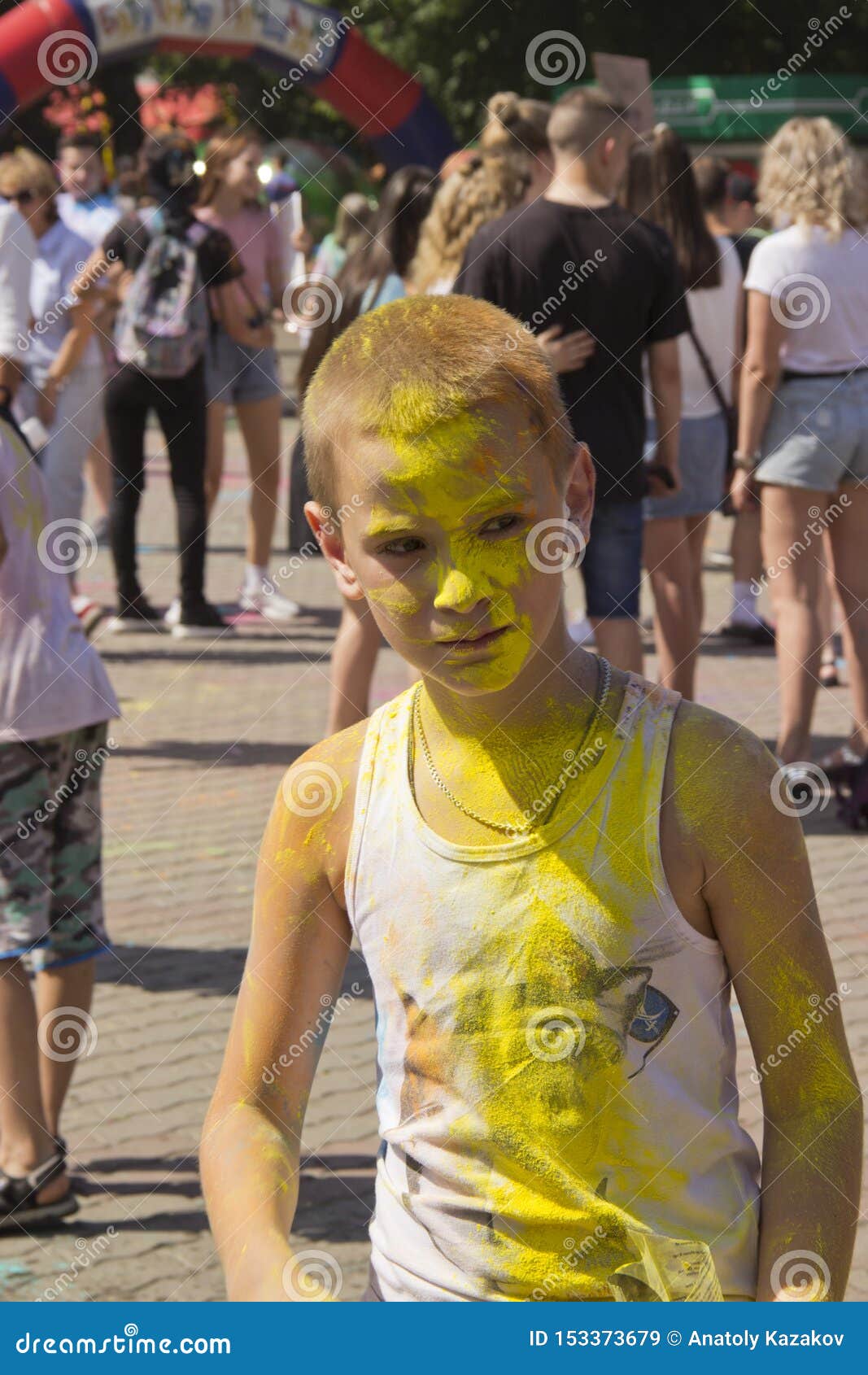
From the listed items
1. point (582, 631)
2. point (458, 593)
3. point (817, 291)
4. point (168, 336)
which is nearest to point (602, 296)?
point (817, 291)

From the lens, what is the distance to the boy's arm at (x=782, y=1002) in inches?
64.8

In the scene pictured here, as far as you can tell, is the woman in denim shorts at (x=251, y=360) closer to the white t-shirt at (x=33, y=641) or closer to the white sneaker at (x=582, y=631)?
the white sneaker at (x=582, y=631)

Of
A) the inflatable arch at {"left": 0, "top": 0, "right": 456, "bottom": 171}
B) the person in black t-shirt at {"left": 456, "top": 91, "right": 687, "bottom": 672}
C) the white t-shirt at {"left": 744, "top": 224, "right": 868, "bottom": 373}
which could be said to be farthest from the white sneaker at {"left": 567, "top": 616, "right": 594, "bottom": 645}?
the inflatable arch at {"left": 0, "top": 0, "right": 456, "bottom": 171}

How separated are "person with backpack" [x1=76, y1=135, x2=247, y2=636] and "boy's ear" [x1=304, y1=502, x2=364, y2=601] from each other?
7.68 meters

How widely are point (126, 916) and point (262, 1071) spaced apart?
159 inches

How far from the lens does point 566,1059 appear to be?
1.68 meters

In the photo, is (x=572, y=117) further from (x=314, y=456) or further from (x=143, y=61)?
(x=143, y=61)

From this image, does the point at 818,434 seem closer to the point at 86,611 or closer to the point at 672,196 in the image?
the point at 672,196

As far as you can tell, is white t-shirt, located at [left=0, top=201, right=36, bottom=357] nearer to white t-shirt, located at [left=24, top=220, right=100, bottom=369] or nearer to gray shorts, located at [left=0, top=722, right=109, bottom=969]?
white t-shirt, located at [left=24, top=220, right=100, bottom=369]

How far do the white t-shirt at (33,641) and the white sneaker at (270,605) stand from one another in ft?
21.2

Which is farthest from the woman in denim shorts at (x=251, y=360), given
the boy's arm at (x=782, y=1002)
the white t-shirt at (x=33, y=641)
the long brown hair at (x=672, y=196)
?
the boy's arm at (x=782, y=1002)

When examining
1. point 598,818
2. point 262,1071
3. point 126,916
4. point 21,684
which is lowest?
point 126,916

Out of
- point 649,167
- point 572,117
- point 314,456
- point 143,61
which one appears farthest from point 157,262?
point 143,61

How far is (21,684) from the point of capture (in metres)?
3.98
